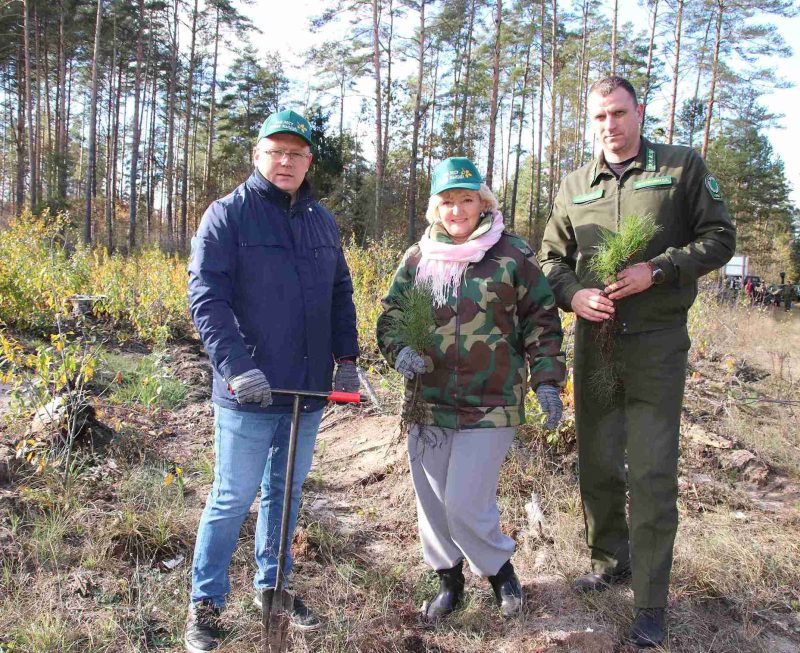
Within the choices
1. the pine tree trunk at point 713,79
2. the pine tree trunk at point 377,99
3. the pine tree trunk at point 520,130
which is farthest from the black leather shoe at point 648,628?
the pine tree trunk at point 520,130

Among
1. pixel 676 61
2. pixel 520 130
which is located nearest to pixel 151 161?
pixel 520 130

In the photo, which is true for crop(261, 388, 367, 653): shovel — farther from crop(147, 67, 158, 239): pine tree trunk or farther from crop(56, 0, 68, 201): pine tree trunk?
crop(147, 67, 158, 239): pine tree trunk

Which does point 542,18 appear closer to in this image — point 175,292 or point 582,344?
point 175,292

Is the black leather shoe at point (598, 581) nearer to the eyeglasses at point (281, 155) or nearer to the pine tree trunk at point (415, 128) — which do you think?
the eyeglasses at point (281, 155)

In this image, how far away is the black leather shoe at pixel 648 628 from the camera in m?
2.39

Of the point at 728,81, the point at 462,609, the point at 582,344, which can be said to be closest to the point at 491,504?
the point at 462,609

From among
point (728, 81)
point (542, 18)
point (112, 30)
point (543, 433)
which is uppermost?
point (542, 18)

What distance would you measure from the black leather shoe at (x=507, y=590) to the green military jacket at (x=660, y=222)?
1.21m

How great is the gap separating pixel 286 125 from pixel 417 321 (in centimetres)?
93

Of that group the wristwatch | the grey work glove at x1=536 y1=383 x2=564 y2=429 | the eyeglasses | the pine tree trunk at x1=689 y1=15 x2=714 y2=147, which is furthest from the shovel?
the pine tree trunk at x1=689 y1=15 x2=714 y2=147

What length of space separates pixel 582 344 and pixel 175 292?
6.38 metres

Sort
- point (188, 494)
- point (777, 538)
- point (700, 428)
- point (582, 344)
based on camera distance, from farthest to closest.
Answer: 1. point (700, 428)
2. point (188, 494)
3. point (777, 538)
4. point (582, 344)

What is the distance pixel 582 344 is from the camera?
2.74 m

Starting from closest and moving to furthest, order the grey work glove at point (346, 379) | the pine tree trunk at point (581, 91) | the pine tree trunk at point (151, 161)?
the grey work glove at point (346, 379) → the pine tree trunk at point (581, 91) → the pine tree trunk at point (151, 161)
